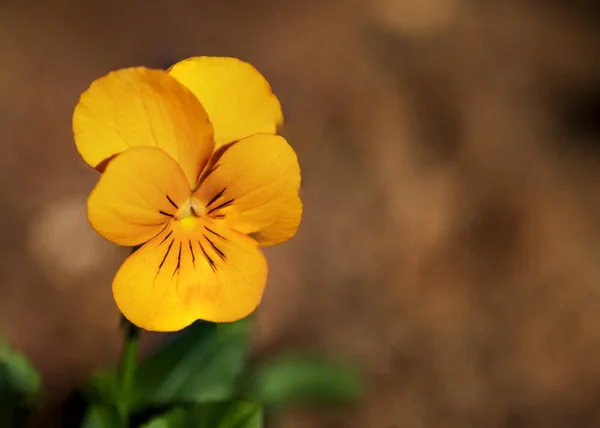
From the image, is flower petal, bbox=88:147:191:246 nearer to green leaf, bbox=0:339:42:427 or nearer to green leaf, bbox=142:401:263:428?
green leaf, bbox=142:401:263:428

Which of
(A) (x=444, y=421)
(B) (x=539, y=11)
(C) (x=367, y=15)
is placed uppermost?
(B) (x=539, y=11)

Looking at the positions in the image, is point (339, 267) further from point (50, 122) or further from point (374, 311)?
point (50, 122)

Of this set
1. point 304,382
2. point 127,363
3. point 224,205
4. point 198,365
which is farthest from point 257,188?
point 304,382

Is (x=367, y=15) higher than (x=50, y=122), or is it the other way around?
(x=367, y=15)

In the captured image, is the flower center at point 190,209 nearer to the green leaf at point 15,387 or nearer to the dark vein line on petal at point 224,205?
the dark vein line on petal at point 224,205

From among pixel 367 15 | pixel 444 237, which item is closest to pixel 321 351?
pixel 444 237

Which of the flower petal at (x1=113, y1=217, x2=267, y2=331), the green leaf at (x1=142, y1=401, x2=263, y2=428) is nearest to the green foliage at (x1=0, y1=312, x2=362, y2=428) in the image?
the green leaf at (x1=142, y1=401, x2=263, y2=428)

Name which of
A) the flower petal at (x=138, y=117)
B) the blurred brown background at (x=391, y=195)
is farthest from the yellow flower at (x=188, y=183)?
the blurred brown background at (x=391, y=195)

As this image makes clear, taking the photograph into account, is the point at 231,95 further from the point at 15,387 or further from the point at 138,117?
the point at 15,387
